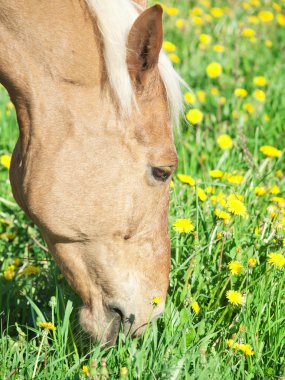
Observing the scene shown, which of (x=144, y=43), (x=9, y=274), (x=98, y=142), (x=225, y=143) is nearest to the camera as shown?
(x=144, y=43)

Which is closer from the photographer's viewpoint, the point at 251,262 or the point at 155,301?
the point at 155,301

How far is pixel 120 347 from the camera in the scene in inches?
106

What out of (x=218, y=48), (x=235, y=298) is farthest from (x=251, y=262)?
(x=218, y=48)

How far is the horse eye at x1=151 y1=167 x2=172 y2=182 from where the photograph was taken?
2.70 m

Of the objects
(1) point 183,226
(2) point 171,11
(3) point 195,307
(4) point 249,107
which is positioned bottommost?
(3) point 195,307

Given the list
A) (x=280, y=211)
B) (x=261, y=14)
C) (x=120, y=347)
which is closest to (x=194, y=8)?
(x=261, y=14)

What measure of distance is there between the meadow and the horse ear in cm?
39

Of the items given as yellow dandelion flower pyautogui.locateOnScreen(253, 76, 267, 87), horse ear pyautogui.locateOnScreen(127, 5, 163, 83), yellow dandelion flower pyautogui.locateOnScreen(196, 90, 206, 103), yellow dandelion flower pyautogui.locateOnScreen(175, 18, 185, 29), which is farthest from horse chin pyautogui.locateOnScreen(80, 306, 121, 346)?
yellow dandelion flower pyautogui.locateOnScreen(175, 18, 185, 29)

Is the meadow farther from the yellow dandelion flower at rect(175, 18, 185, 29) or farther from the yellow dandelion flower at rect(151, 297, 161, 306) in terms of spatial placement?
the yellow dandelion flower at rect(175, 18, 185, 29)

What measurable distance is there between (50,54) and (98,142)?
1.14ft

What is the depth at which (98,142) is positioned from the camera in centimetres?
263

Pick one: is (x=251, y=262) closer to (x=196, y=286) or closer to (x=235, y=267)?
(x=235, y=267)

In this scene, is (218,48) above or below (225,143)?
above

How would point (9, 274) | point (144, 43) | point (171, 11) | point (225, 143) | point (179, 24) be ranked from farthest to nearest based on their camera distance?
point (171, 11) < point (179, 24) < point (225, 143) < point (9, 274) < point (144, 43)
